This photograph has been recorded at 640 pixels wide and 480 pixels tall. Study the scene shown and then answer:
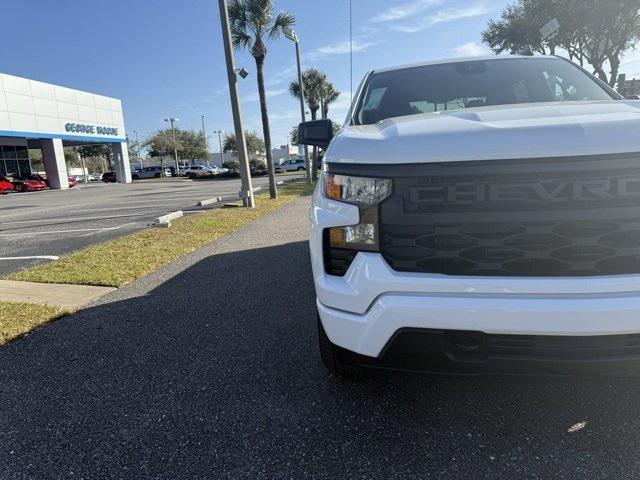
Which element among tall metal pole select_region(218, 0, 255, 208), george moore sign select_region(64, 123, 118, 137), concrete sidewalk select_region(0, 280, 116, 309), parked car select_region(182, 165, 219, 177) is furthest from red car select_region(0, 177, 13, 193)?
concrete sidewalk select_region(0, 280, 116, 309)

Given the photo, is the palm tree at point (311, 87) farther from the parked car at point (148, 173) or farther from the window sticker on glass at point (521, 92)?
the window sticker on glass at point (521, 92)

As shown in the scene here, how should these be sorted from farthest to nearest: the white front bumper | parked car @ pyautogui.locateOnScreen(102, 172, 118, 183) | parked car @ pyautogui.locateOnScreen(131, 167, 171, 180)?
parked car @ pyautogui.locateOnScreen(131, 167, 171, 180), parked car @ pyautogui.locateOnScreen(102, 172, 118, 183), the white front bumper

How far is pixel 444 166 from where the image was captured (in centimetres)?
179

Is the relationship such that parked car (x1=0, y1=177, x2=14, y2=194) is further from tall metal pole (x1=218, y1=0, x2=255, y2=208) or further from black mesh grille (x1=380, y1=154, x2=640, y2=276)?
black mesh grille (x1=380, y1=154, x2=640, y2=276)

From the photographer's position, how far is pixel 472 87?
3354 millimetres

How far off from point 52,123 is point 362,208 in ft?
128

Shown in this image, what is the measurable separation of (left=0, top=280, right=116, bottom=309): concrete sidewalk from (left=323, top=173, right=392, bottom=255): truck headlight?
3503 millimetres

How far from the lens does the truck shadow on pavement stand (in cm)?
197

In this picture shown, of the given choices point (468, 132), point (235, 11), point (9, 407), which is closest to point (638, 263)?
point (468, 132)

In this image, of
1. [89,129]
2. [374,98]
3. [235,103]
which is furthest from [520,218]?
[89,129]

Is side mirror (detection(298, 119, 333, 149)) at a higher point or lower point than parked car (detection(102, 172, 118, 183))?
lower

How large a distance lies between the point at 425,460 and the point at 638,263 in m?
1.19

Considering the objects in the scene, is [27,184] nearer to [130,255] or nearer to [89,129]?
[89,129]

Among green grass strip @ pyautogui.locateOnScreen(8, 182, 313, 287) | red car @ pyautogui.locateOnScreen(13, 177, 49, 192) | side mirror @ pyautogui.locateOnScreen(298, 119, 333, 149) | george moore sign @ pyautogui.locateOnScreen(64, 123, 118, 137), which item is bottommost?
green grass strip @ pyautogui.locateOnScreen(8, 182, 313, 287)
